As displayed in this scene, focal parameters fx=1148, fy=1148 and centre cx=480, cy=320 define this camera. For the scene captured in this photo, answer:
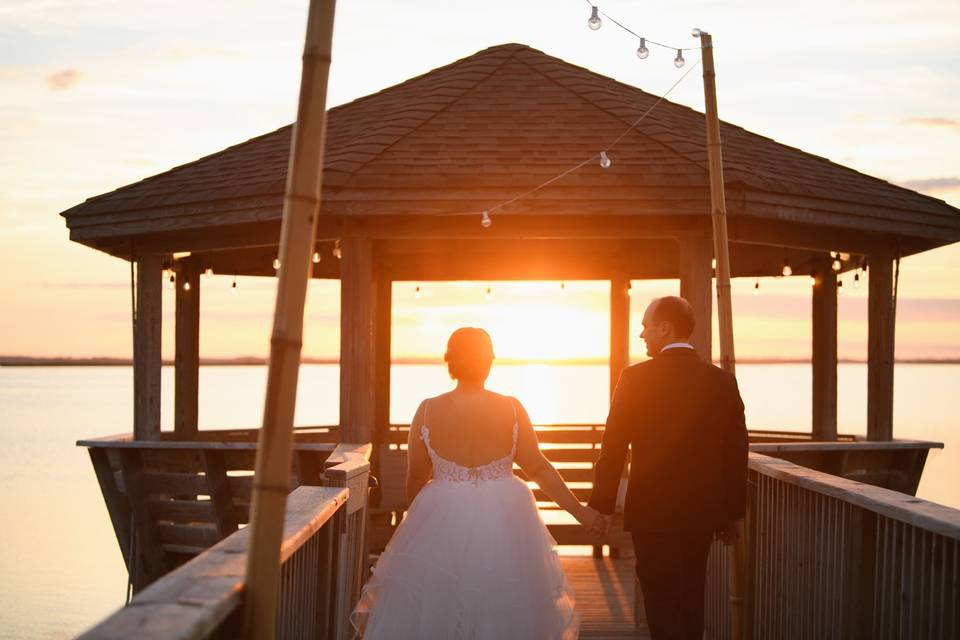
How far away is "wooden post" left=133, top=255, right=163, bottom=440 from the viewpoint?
35.9ft

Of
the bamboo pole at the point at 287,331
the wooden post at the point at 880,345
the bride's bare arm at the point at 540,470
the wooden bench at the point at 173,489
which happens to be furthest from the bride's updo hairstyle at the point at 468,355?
the wooden post at the point at 880,345

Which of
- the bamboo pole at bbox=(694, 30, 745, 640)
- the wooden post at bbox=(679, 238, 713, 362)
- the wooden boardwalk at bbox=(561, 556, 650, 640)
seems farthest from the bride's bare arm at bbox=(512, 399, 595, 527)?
the wooden post at bbox=(679, 238, 713, 362)

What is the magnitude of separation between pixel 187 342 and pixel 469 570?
29.2 feet

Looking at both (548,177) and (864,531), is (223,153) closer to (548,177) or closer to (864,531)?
(548,177)

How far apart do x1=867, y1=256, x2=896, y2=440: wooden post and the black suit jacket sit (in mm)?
6437

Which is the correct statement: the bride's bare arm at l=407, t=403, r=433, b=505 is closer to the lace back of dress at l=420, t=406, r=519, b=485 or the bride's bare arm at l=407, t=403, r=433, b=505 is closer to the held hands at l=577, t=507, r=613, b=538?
the lace back of dress at l=420, t=406, r=519, b=485

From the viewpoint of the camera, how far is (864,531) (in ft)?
14.8

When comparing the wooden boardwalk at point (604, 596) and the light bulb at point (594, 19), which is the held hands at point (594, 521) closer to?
the light bulb at point (594, 19)

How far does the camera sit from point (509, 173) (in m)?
9.60

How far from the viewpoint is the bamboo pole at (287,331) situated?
2920mm

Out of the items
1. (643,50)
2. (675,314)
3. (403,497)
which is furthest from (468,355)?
(403,497)

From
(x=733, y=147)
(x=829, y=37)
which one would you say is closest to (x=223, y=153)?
(x=733, y=147)

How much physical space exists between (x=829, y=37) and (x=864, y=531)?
312 inches

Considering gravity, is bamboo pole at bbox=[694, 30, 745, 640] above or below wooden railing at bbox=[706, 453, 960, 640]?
above
